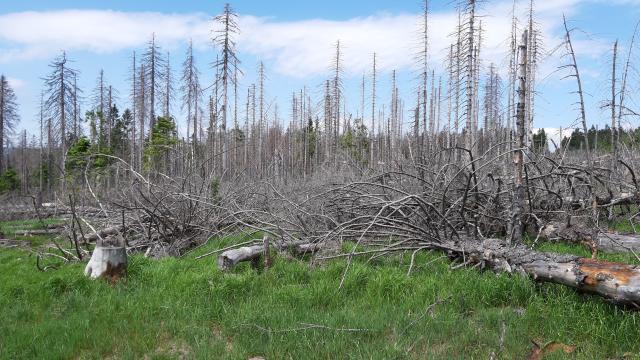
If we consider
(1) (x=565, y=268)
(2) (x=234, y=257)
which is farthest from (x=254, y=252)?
(1) (x=565, y=268)

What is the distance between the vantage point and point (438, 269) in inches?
244

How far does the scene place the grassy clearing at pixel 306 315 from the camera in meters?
4.21

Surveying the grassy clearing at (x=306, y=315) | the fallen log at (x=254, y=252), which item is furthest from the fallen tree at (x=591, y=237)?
the fallen log at (x=254, y=252)

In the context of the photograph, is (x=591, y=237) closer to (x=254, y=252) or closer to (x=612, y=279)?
(x=612, y=279)

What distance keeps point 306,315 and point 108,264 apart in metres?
3.13

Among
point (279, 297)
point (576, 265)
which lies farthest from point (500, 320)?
point (279, 297)

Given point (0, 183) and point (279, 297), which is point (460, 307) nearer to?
point (279, 297)

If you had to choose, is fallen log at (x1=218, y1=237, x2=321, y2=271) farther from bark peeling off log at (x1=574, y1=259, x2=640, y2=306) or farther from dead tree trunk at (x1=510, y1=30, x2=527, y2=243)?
bark peeling off log at (x1=574, y1=259, x2=640, y2=306)

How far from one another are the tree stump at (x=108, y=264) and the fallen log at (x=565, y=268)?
437 cm

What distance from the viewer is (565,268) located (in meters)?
4.66

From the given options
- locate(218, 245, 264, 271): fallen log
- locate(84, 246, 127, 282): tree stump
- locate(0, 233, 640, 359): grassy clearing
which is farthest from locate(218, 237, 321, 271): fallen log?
locate(84, 246, 127, 282): tree stump

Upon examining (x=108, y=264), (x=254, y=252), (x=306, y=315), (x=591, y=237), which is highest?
(x=591, y=237)

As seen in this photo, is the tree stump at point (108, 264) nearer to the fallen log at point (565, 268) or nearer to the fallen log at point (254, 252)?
the fallen log at point (254, 252)

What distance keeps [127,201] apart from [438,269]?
708cm
